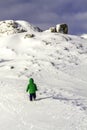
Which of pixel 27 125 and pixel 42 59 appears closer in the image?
pixel 27 125

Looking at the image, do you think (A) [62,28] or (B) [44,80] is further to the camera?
(A) [62,28]

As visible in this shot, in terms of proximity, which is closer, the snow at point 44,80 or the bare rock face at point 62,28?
the snow at point 44,80

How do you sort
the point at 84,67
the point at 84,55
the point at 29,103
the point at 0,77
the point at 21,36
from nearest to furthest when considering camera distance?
the point at 29,103, the point at 0,77, the point at 84,67, the point at 84,55, the point at 21,36

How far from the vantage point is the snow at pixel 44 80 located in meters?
19.8

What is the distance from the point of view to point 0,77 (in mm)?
32688

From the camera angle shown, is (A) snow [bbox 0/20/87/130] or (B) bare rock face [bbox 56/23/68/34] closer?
(A) snow [bbox 0/20/87/130]

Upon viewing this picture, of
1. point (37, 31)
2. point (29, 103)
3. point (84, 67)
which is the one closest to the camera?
point (29, 103)

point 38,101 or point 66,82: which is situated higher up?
point 38,101

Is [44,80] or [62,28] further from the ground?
[44,80]

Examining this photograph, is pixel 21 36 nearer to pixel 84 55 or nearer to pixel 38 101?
pixel 84 55

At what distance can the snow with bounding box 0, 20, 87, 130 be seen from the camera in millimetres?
19781

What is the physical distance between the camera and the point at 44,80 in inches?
1335

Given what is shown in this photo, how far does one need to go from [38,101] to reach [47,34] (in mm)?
28677

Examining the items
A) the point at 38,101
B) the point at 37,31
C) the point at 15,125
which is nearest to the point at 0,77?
the point at 38,101
